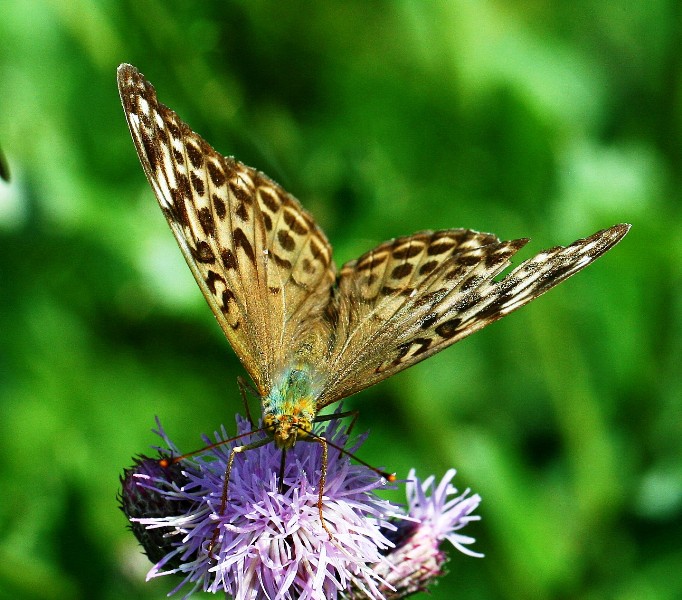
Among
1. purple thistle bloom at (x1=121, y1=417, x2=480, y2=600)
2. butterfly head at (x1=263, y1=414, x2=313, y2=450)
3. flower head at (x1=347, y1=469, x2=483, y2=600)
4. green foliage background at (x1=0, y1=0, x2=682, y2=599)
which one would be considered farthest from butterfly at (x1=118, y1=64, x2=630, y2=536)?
green foliage background at (x1=0, y1=0, x2=682, y2=599)

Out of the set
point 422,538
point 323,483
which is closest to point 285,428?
point 323,483

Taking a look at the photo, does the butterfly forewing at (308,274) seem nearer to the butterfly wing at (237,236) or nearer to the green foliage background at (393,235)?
the butterfly wing at (237,236)

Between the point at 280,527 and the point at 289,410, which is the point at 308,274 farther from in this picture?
the point at 280,527

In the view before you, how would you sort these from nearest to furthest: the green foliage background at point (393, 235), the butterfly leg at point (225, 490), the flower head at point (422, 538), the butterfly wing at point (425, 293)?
the butterfly leg at point (225, 490) < the butterfly wing at point (425, 293) < the flower head at point (422, 538) < the green foliage background at point (393, 235)

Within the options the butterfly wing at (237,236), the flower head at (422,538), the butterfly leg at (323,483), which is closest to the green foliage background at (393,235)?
the butterfly wing at (237,236)

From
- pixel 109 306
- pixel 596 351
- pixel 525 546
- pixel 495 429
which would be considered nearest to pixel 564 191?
pixel 596 351

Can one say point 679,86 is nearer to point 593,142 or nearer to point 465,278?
point 593,142

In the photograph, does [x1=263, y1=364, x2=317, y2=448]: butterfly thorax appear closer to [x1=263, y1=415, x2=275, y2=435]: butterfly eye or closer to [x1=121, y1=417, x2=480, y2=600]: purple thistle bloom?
[x1=263, y1=415, x2=275, y2=435]: butterfly eye
